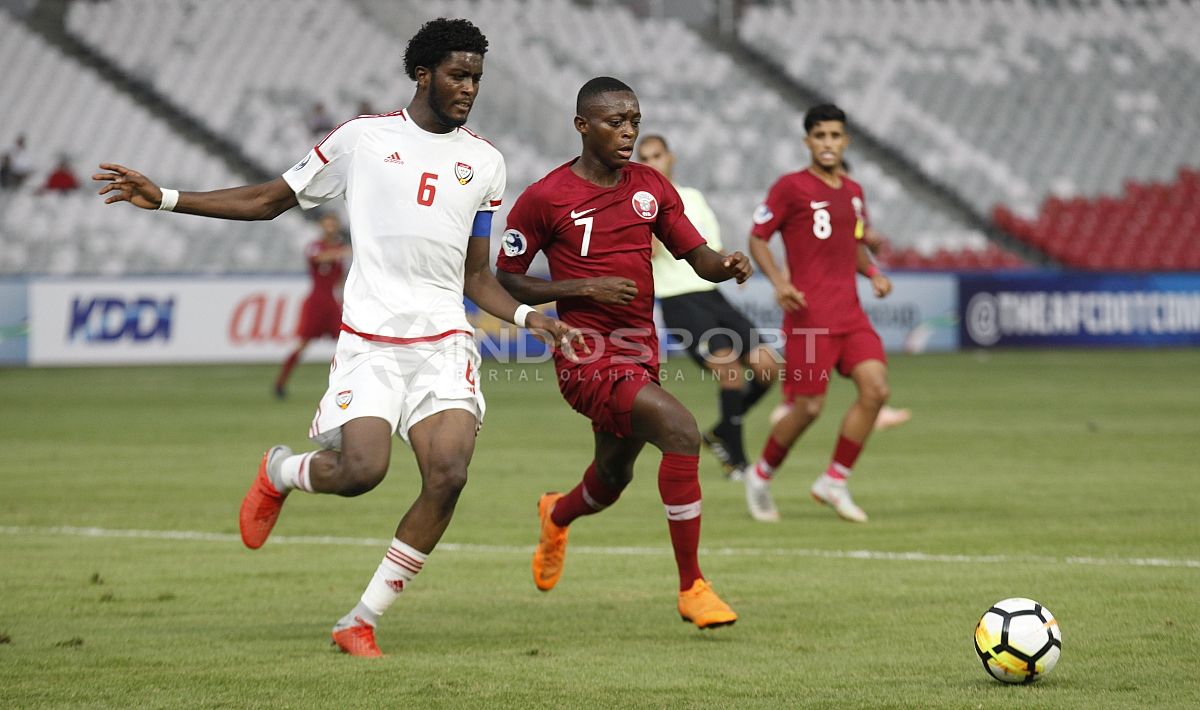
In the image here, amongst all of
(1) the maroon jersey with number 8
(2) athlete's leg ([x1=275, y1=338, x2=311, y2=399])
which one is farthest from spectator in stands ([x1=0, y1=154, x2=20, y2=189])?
(1) the maroon jersey with number 8

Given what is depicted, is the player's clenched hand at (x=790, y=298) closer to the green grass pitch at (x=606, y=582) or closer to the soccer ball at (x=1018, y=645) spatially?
the green grass pitch at (x=606, y=582)

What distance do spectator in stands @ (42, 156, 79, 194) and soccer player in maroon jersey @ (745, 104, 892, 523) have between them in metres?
20.2

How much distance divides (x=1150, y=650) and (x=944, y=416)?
35.2 ft

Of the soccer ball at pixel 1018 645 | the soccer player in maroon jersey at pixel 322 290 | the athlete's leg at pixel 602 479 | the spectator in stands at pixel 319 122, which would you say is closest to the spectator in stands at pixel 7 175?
the spectator in stands at pixel 319 122

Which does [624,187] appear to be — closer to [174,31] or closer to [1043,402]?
[1043,402]

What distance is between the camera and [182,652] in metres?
5.72

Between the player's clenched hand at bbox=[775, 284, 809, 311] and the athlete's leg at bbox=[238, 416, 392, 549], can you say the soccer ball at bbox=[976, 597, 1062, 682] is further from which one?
the player's clenched hand at bbox=[775, 284, 809, 311]

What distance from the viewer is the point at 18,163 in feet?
88.9

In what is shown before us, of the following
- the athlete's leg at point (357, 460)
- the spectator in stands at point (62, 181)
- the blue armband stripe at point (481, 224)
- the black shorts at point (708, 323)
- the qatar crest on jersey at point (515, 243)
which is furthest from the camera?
the spectator in stands at point (62, 181)

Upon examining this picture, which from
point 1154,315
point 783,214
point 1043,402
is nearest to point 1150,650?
point 783,214

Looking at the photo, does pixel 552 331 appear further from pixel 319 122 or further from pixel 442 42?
pixel 319 122

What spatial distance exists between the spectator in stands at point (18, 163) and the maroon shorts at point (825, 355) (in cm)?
2063

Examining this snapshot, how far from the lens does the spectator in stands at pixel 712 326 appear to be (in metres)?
11.2

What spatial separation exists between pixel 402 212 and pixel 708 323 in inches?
214
